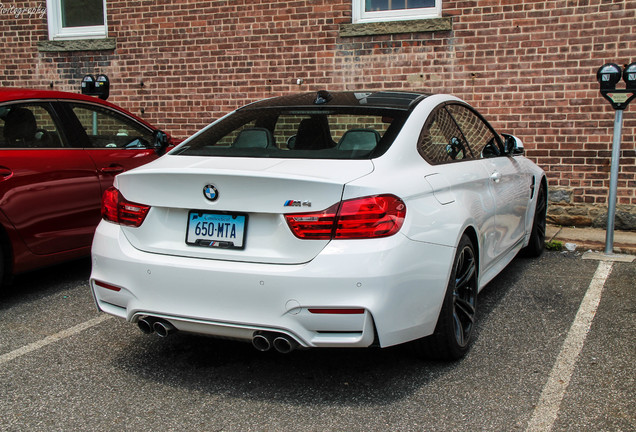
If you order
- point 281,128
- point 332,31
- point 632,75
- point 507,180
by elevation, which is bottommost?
point 507,180

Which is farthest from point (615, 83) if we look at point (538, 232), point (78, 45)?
point (78, 45)

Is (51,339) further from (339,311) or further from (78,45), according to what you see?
(78,45)

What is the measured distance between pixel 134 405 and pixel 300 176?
4.48ft

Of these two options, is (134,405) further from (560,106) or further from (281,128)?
(560,106)

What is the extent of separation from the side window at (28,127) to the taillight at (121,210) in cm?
180

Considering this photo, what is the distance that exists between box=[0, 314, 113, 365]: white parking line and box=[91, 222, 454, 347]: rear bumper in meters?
1.05

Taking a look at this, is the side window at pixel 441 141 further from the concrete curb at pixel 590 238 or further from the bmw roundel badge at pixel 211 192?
the concrete curb at pixel 590 238

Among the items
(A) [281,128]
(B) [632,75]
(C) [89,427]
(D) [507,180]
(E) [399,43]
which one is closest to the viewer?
(C) [89,427]

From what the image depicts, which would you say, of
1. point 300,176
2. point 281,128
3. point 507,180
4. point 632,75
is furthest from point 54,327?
point 632,75

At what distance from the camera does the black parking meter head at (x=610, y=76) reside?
19.5 feet

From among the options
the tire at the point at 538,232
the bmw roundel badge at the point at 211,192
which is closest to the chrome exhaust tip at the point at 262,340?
the bmw roundel badge at the point at 211,192

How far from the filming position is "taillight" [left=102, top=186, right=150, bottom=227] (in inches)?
131

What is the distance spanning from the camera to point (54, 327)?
4391 mm

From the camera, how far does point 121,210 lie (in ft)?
11.2
